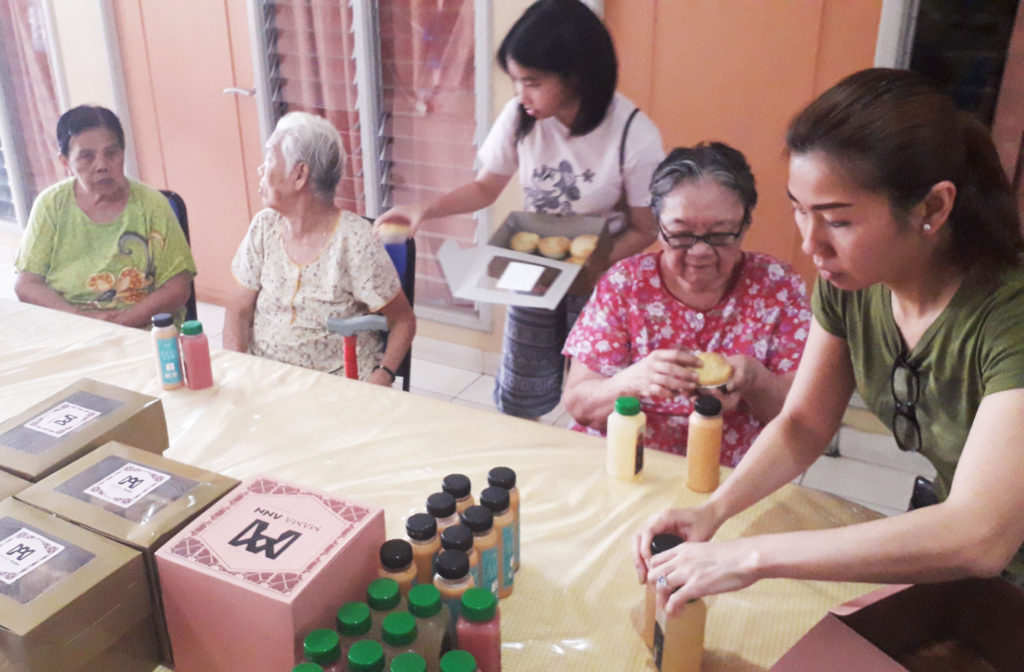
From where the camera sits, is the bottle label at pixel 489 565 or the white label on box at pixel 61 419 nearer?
the bottle label at pixel 489 565

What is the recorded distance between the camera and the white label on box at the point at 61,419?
1.26m

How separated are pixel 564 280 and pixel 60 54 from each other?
341cm

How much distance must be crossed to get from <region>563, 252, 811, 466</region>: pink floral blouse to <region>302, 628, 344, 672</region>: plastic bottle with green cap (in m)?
0.96

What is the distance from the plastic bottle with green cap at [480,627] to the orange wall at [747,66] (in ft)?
6.65

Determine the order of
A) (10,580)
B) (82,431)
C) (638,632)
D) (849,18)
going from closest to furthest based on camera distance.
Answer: (10,580) < (638,632) < (82,431) < (849,18)

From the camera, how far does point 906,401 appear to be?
1203 mm

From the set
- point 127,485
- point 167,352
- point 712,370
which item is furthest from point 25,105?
point 712,370

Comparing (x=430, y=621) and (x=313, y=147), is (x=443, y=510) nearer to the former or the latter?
(x=430, y=621)

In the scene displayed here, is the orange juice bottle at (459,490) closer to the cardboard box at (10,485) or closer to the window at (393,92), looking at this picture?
the cardboard box at (10,485)

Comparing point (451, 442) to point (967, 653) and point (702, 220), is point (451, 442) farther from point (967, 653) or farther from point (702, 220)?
point (967, 653)

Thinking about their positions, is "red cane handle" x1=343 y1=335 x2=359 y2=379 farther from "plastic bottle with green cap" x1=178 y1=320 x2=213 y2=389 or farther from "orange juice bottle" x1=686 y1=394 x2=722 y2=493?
"orange juice bottle" x1=686 y1=394 x2=722 y2=493

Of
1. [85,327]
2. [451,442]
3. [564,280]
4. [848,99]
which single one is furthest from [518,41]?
[85,327]

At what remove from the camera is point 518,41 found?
80.5 inches

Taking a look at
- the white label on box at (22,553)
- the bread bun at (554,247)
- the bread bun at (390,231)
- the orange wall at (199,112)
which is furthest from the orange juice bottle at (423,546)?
the orange wall at (199,112)
